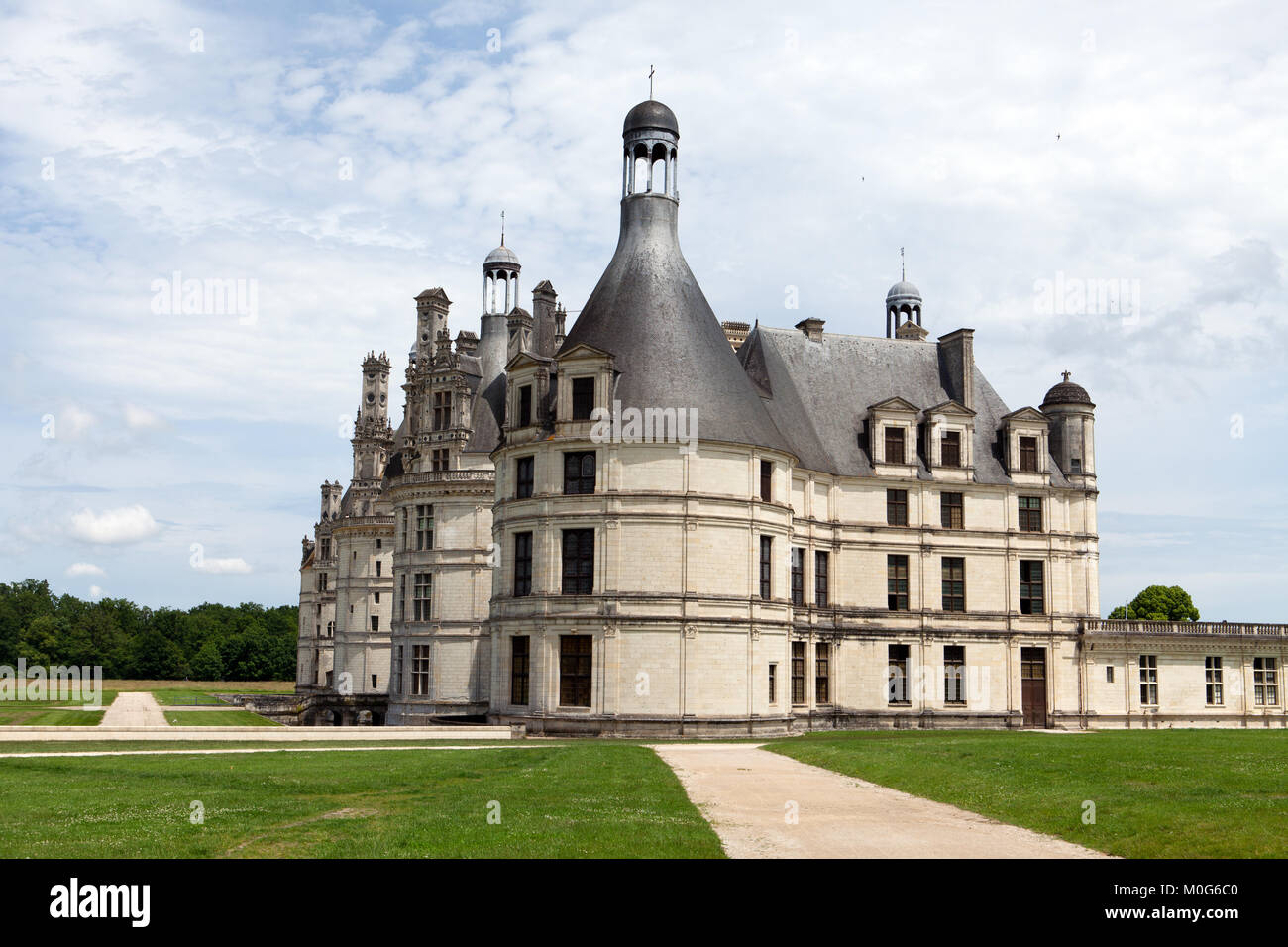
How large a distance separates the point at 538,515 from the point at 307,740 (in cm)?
1137

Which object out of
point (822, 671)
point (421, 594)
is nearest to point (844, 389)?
point (822, 671)

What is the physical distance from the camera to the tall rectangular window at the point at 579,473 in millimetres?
42375

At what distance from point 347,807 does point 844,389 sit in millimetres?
38739

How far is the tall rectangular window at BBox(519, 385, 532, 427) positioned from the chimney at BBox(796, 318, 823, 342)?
52.5 ft

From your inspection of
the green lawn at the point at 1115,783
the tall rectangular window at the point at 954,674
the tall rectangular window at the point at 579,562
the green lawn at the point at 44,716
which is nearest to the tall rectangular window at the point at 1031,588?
the tall rectangular window at the point at 954,674

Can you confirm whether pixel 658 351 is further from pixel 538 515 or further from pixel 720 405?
pixel 538 515

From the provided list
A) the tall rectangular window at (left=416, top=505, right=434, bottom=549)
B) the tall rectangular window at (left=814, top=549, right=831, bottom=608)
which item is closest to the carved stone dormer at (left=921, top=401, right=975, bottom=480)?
the tall rectangular window at (left=814, top=549, right=831, bottom=608)

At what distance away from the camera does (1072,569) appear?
53.6 metres

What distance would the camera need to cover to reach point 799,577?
48.6 metres

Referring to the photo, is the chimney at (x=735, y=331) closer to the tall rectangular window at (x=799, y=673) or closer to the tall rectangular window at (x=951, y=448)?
the tall rectangular window at (x=951, y=448)

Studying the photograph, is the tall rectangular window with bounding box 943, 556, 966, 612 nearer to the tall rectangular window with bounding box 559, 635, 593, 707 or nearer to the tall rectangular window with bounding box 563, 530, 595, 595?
the tall rectangular window with bounding box 563, 530, 595, 595

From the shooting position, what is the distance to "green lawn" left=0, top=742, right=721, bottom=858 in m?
14.5

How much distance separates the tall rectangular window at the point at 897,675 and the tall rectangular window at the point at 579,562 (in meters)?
15.3

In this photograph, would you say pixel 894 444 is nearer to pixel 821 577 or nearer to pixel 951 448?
pixel 951 448
